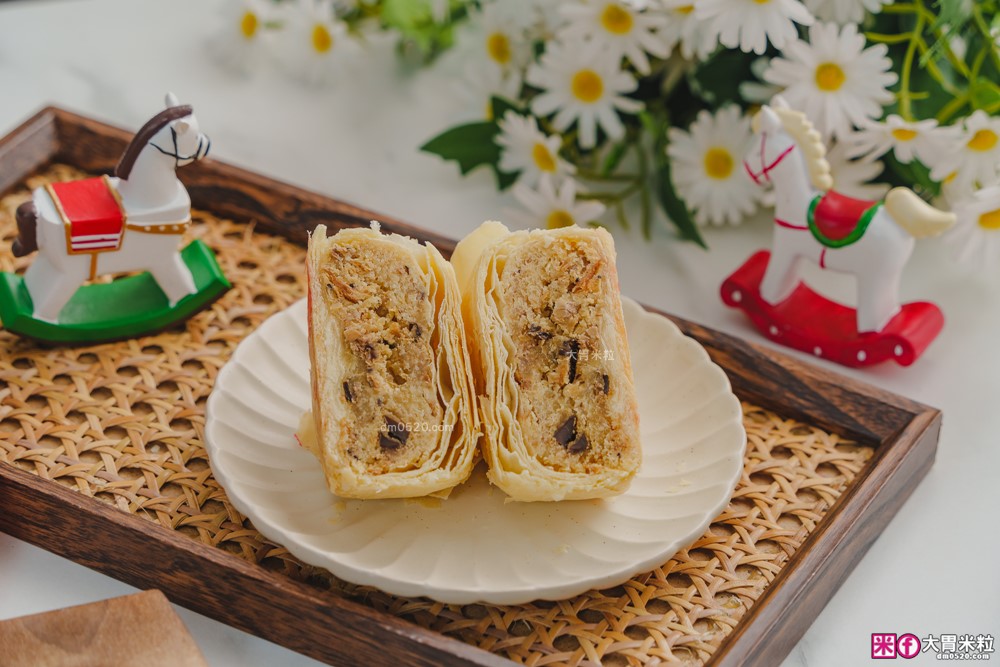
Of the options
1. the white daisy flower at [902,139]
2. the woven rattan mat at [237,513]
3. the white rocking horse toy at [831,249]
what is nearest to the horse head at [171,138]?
the woven rattan mat at [237,513]

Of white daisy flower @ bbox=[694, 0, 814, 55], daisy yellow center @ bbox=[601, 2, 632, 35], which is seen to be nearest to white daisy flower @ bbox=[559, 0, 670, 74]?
daisy yellow center @ bbox=[601, 2, 632, 35]

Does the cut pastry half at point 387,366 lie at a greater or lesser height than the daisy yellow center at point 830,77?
lesser

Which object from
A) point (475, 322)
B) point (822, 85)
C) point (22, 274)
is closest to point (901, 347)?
point (822, 85)

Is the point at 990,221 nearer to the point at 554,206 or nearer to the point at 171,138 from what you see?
the point at 554,206

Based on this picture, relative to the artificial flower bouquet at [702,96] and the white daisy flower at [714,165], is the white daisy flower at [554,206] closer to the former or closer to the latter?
the artificial flower bouquet at [702,96]

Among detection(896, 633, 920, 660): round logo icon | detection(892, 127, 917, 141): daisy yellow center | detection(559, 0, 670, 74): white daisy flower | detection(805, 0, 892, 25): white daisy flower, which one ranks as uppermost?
detection(805, 0, 892, 25): white daisy flower

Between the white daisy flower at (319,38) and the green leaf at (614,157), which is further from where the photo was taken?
the white daisy flower at (319,38)

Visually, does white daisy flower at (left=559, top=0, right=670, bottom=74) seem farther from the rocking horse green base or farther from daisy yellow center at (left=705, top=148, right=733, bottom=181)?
the rocking horse green base
